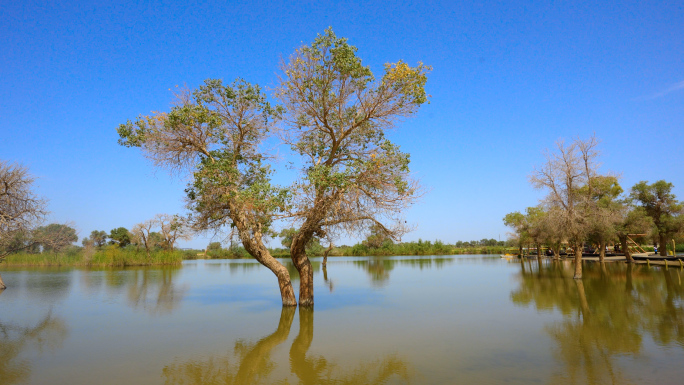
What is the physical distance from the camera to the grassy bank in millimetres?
39625

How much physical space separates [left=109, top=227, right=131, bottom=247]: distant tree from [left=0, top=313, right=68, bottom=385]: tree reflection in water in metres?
57.2

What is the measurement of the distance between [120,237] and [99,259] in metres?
25.8

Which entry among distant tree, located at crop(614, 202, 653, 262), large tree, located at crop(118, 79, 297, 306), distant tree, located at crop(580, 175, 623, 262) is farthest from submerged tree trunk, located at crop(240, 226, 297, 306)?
distant tree, located at crop(614, 202, 653, 262)

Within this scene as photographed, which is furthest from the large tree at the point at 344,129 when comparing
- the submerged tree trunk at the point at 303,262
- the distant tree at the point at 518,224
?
the distant tree at the point at 518,224

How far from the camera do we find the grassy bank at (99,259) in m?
39.6

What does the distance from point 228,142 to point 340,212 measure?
523 cm

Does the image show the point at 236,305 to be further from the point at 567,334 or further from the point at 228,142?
the point at 567,334

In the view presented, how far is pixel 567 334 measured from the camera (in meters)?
9.99

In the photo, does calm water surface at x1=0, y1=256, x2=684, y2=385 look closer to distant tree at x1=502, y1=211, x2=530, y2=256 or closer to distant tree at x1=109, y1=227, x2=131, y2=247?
distant tree at x1=502, y1=211, x2=530, y2=256

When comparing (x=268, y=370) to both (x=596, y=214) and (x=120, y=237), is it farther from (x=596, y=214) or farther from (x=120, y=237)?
(x=120, y=237)

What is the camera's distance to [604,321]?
11.4 m

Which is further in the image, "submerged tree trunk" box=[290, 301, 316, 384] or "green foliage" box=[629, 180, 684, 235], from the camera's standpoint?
"green foliage" box=[629, 180, 684, 235]

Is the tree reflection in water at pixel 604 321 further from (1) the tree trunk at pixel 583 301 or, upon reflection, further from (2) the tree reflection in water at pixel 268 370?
(2) the tree reflection in water at pixel 268 370

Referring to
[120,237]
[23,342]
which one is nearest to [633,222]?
[23,342]
